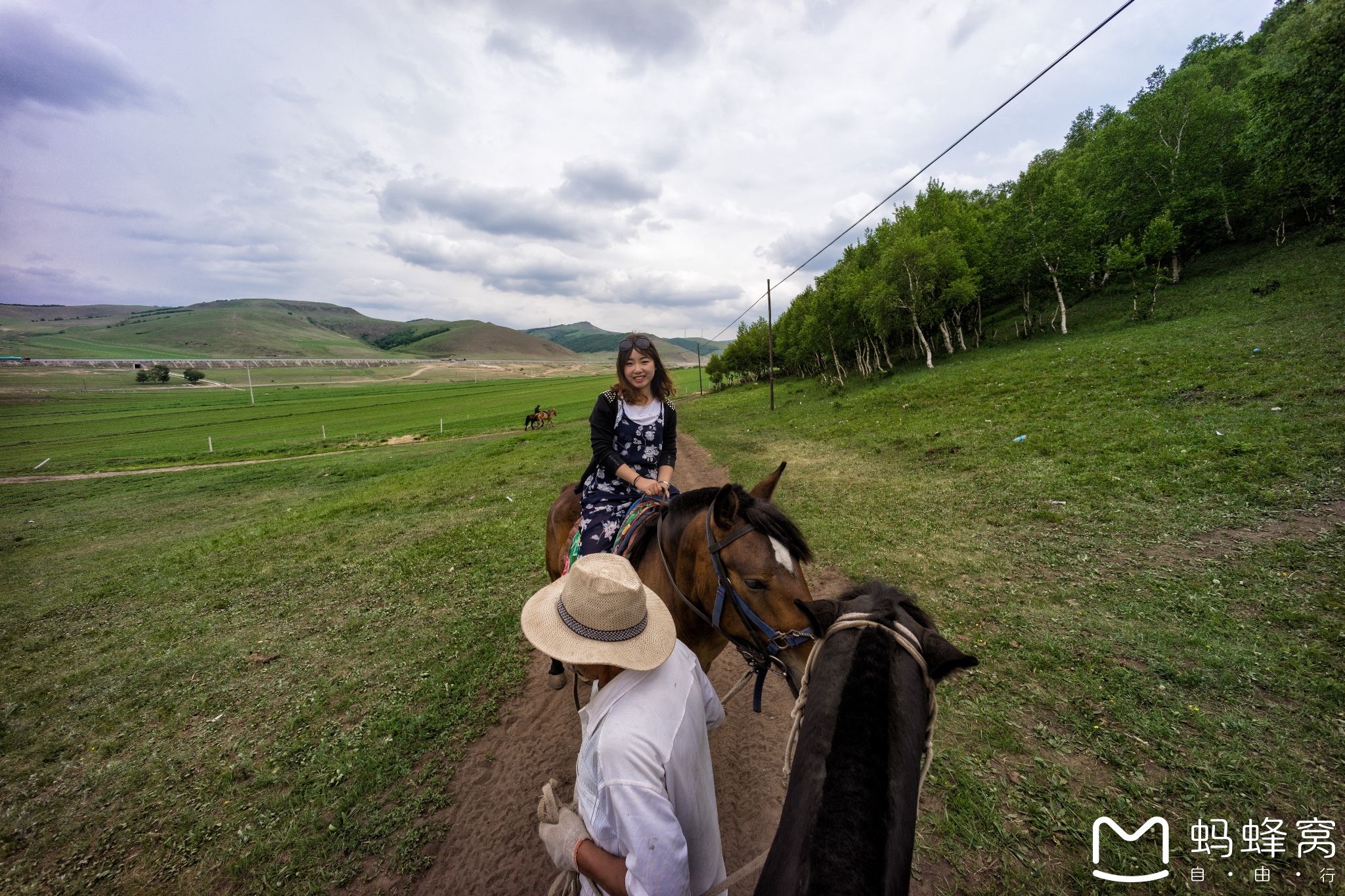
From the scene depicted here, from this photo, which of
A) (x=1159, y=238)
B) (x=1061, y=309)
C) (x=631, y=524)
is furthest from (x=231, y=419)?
(x=1159, y=238)

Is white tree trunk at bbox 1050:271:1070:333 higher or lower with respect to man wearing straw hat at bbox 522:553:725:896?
higher

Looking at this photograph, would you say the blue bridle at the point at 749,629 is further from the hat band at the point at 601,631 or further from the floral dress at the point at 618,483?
the floral dress at the point at 618,483

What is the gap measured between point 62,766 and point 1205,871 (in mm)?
9336

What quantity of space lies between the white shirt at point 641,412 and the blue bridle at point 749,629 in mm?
1458

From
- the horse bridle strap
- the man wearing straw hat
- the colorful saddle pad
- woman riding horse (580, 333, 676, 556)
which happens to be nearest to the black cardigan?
woman riding horse (580, 333, 676, 556)

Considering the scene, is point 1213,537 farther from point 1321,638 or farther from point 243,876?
point 243,876

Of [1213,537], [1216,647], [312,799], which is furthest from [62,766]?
[1213,537]

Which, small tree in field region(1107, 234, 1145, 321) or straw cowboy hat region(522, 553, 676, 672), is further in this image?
small tree in field region(1107, 234, 1145, 321)

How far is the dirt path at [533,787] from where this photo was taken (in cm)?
321

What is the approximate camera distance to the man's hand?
5.96ft

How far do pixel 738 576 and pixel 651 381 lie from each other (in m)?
2.16

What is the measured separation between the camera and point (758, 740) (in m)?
4.20

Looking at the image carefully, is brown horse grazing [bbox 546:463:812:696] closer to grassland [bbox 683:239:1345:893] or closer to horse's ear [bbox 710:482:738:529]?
horse's ear [bbox 710:482:738:529]

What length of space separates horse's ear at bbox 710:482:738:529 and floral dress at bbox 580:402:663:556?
1.40 metres
